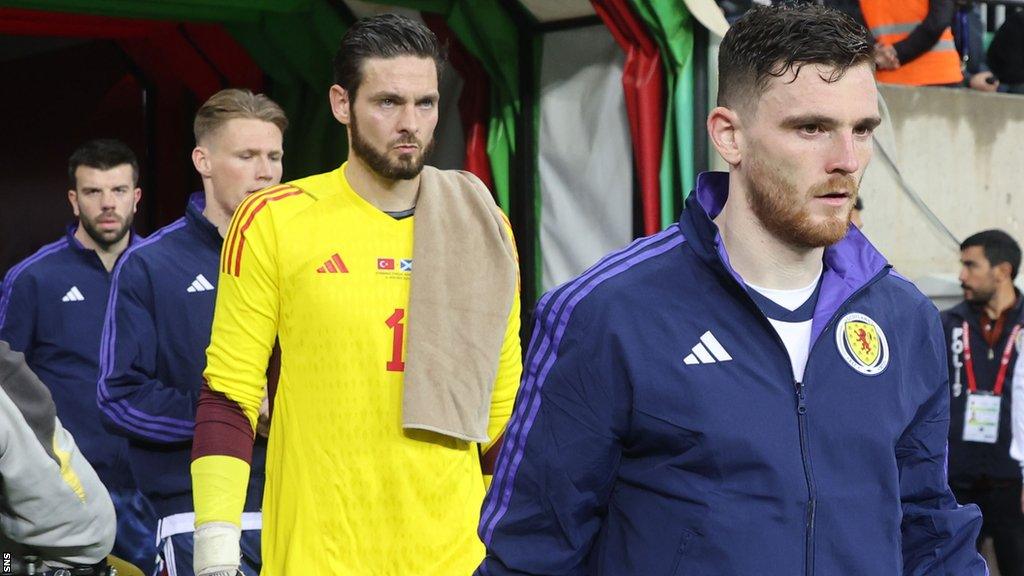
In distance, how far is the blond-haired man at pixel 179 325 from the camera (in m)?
4.37

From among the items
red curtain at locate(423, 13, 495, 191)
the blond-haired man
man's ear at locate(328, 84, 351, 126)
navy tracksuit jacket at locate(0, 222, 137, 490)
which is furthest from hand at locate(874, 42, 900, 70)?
man's ear at locate(328, 84, 351, 126)

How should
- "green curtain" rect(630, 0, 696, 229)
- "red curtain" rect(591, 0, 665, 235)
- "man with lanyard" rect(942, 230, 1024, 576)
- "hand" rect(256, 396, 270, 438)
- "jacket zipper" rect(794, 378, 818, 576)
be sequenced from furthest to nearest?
"man with lanyard" rect(942, 230, 1024, 576), "red curtain" rect(591, 0, 665, 235), "green curtain" rect(630, 0, 696, 229), "hand" rect(256, 396, 270, 438), "jacket zipper" rect(794, 378, 818, 576)

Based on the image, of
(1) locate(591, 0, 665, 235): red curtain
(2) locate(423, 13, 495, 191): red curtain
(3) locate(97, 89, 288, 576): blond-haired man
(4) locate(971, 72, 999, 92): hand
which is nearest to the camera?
(3) locate(97, 89, 288, 576): blond-haired man

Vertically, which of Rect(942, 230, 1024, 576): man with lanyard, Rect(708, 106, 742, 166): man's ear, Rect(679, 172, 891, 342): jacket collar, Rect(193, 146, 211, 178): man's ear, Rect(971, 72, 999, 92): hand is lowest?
Rect(942, 230, 1024, 576): man with lanyard

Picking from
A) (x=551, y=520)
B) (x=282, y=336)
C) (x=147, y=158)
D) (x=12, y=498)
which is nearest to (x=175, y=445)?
(x=282, y=336)

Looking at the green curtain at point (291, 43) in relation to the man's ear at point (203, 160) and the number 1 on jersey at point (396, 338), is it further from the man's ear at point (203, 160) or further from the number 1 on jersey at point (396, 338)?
the number 1 on jersey at point (396, 338)

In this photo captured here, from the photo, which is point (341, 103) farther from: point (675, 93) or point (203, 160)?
point (675, 93)

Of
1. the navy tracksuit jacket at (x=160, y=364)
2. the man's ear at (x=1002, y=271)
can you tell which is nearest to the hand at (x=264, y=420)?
the navy tracksuit jacket at (x=160, y=364)

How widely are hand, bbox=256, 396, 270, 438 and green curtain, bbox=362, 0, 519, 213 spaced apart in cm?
360

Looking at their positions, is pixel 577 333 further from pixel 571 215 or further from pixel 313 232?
pixel 571 215

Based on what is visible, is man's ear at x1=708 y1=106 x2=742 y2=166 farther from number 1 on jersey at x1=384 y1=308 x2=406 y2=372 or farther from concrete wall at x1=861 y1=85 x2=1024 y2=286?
concrete wall at x1=861 y1=85 x2=1024 y2=286

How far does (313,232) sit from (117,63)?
735 cm

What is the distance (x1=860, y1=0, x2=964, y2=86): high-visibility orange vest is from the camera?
8.62 metres

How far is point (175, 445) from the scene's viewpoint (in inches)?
176
